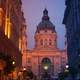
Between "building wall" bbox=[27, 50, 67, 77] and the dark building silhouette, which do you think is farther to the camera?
"building wall" bbox=[27, 50, 67, 77]

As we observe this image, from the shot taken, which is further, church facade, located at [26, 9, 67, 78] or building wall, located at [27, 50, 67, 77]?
church facade, located at [26, 9, 67, 78]

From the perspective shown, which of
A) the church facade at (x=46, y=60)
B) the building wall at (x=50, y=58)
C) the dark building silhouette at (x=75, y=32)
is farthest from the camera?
the church facade at (x=46, y=60)

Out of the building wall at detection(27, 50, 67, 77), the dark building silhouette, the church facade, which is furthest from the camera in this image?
the church facade

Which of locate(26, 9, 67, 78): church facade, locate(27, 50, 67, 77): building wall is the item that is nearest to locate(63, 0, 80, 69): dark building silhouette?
locate(27, 50, 67, 77): building wall

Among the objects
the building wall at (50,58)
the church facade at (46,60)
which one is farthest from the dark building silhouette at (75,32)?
the church facade at (46,60)

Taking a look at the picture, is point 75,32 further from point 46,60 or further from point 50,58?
point 46,60

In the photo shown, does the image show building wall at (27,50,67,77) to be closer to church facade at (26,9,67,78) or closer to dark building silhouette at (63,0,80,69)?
church facade at (26,9,67,78)

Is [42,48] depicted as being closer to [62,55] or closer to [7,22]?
[62,55]

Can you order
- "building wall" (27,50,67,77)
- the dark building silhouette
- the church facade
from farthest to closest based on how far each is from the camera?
the church facade < "building wall" (27,50,67,77) < the dark building silhouette

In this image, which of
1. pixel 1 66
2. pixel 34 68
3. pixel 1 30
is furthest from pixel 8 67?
pixel 34 68

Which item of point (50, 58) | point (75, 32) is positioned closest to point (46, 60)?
point (50, 58)

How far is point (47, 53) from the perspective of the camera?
630 feet

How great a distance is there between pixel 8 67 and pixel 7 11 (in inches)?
734

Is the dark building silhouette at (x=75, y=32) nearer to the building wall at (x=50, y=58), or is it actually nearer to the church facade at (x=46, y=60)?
the building wall at (x=50, y=58)
